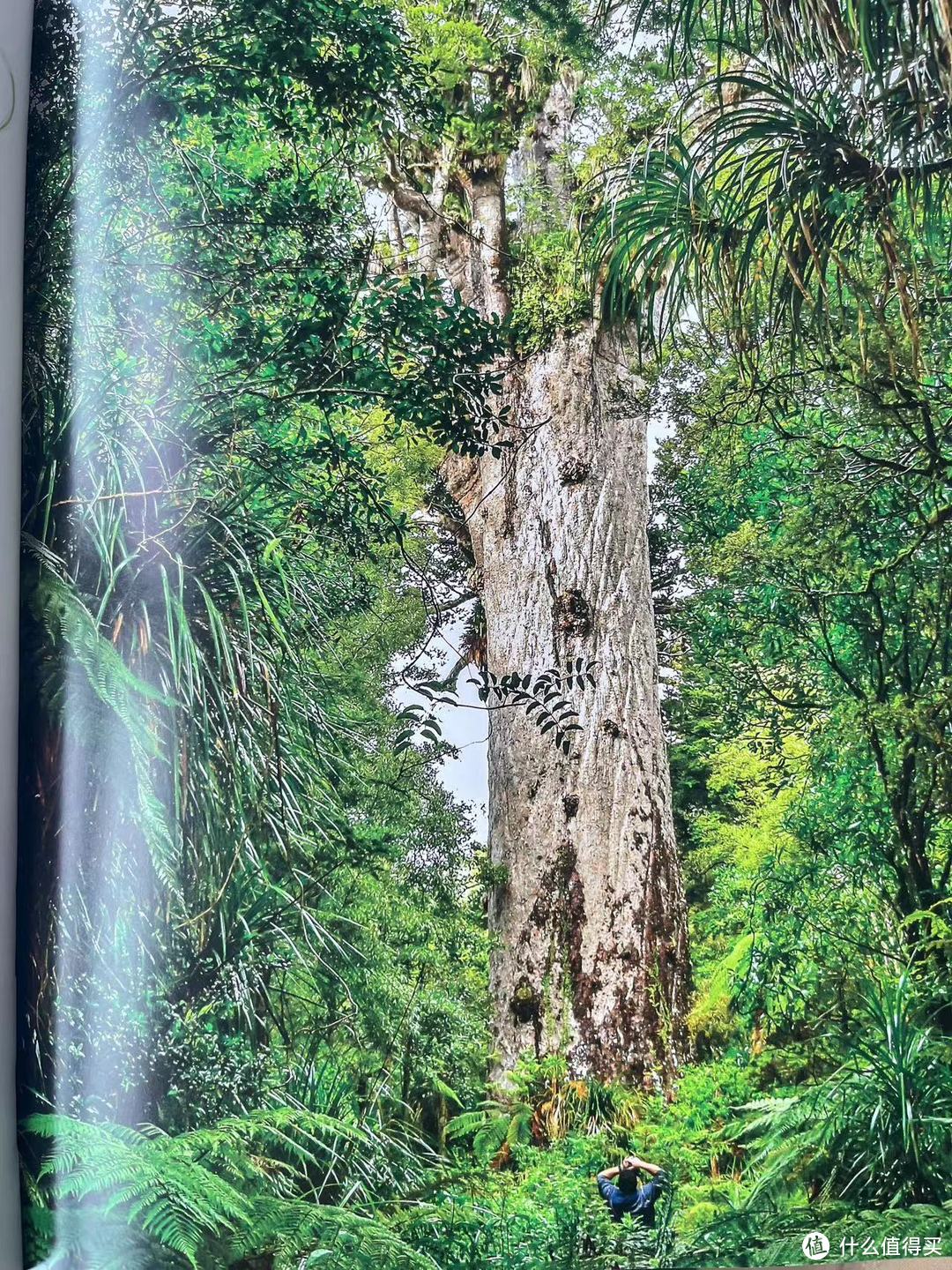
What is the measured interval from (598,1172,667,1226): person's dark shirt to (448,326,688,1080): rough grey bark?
18 centimetres

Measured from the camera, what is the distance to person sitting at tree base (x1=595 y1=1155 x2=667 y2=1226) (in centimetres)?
158

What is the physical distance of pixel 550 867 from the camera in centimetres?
168

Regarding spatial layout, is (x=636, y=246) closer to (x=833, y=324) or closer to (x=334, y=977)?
(x=833, y=324)

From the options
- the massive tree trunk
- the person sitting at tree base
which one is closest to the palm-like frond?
the massive tree trunk

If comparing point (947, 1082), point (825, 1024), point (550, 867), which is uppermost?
point (550, 867)

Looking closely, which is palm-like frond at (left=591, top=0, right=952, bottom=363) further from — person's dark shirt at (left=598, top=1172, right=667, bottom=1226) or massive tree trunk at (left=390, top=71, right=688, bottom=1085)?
person's dark shirt at (left=598, top=1172, right=667, bottom=1226)

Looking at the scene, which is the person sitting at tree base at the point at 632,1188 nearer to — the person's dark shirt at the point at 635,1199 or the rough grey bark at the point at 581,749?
the person's dark shirt at the point at 635,1199

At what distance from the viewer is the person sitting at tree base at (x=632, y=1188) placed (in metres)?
1.58

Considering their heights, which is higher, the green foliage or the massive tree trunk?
the massive tree trunk

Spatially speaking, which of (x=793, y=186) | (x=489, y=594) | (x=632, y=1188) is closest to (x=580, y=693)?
(x=489, y=594)

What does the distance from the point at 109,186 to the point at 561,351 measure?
0.93 m

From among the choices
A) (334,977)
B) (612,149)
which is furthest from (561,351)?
(334,977)

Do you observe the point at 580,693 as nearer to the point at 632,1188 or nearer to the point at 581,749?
the point at 581,749

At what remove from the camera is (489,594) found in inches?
67.6
